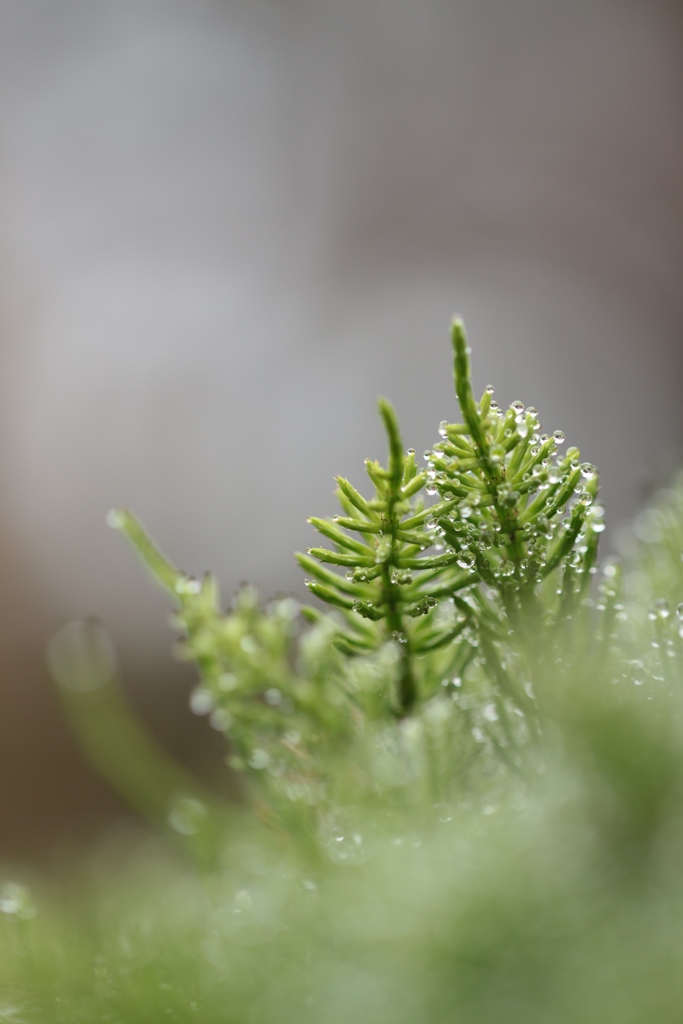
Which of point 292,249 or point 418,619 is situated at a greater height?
point 292,249

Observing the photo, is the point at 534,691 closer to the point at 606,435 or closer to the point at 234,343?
the point at 606,435

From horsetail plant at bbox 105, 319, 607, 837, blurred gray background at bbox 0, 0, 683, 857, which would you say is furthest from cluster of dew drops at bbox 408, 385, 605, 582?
blurred gray background at bbox 0, 0, 683, 857

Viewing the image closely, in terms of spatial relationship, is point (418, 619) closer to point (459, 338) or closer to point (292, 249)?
point (459, 338)

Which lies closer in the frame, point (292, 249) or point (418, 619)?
point (418, 619)

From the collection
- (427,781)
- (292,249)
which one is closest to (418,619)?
(427,781)

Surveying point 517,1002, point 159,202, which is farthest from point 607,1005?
point 159,202

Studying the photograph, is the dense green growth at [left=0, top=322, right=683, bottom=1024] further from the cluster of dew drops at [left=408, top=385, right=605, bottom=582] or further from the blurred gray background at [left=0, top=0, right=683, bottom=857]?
the blurred gray background at [left=0, top=0, right=683, bottom=857]

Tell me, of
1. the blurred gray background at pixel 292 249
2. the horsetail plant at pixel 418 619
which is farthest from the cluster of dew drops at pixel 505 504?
the blurred gray background at pixel 292 249
